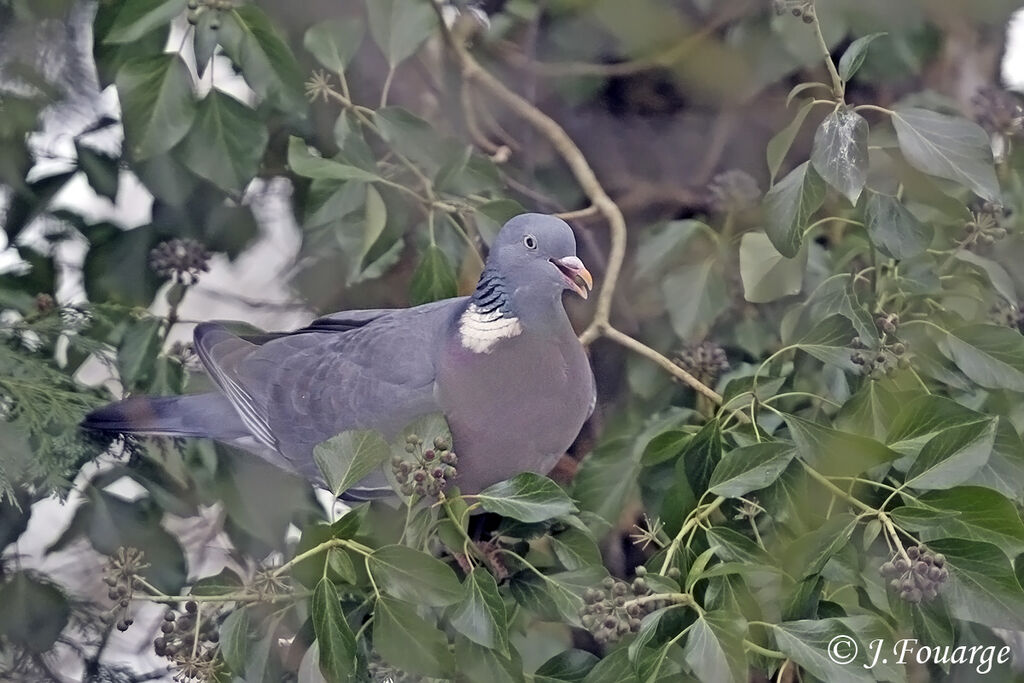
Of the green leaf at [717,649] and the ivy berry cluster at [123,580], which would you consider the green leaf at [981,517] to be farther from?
the ivy berry cluster at [123,580]

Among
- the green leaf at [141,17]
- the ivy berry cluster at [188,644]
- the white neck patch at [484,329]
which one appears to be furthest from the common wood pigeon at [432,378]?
the green leaf at [141,17]

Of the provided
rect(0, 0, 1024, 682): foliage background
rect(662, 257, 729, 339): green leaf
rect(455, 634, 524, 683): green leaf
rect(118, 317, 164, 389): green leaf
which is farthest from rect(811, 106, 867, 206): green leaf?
rect(118, 317, 164, 389): green leaf

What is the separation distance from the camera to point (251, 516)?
0.65m

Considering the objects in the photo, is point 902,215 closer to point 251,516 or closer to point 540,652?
point 540,652

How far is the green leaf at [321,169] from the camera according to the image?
657 millimetres

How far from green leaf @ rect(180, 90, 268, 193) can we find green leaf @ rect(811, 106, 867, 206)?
1.26ft

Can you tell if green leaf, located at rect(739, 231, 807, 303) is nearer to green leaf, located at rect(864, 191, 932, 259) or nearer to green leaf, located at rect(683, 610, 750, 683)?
green leaf, located at rect(864, 191, 932, 259)

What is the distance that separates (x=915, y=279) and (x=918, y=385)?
8 cm

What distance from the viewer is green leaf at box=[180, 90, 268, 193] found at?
685 millimetres

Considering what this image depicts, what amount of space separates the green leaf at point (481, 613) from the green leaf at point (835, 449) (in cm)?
21

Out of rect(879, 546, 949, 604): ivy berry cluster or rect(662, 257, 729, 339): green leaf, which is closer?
rect(879, 546, 949, 604): ivy berry cluster

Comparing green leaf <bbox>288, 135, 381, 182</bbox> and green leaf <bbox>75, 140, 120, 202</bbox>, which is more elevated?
green leaf <bbox>288, 135, 381, 182</bbox>

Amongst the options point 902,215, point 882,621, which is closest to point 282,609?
point 882,621

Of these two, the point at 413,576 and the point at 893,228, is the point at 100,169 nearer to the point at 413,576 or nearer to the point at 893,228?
the point at 413,576
